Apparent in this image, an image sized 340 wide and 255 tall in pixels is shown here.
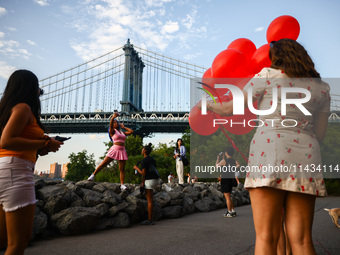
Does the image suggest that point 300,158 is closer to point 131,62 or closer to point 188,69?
point 188,69

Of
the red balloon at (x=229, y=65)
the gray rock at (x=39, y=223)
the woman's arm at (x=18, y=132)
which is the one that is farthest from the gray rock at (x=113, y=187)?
the woman's arm at (x=18, y=132)

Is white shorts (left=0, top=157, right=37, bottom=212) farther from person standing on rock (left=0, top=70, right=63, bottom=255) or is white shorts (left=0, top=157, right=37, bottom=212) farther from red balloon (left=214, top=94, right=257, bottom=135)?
red balloon (left=214, top=94, right=257, bottom=135)

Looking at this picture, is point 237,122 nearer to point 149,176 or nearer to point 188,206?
point 149,176

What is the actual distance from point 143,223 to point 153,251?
1.95 metres

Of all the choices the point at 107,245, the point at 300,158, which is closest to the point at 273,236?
the point at 300,158

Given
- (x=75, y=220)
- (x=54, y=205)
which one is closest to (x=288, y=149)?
(x=75, y=220)

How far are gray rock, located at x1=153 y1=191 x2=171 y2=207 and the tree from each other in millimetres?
35327

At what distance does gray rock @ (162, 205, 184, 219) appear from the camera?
631cm

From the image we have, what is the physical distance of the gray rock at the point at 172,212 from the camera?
631 centimetres

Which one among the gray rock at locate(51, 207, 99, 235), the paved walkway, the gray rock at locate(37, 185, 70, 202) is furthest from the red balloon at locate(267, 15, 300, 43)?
the gray rock at locate(37, 185, 70, 202)

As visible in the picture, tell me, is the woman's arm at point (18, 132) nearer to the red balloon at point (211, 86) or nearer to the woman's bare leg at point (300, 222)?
the red balloon at point (211, 86)

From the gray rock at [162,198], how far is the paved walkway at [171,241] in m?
1.21

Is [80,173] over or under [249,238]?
under

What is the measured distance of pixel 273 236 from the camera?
1529 mm
